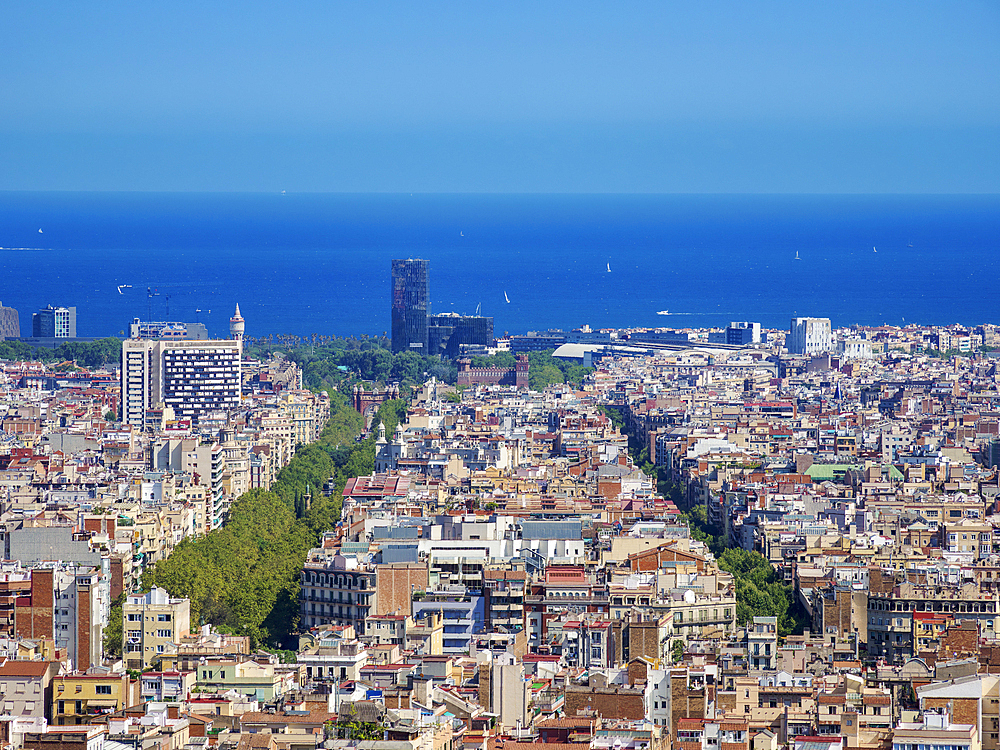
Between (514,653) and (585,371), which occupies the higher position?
(585,371)

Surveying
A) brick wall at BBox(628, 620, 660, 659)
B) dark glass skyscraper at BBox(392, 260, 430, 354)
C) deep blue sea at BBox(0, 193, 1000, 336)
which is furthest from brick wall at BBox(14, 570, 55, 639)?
deep blue sea at BBox(0, 193, 1000, 336)

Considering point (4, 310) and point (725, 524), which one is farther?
point (4, 310)

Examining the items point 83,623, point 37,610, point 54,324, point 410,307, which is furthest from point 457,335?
point 37,610

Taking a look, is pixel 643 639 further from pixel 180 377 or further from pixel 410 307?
pixel 410 307

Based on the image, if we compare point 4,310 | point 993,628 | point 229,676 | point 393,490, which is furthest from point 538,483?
point 4,310

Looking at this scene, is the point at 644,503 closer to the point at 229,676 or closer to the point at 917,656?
the point at 917,656

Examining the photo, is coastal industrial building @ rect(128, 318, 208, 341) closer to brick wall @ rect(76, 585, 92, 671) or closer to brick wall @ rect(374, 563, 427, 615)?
brick wall @ rect(374, 563, 427, 615)
